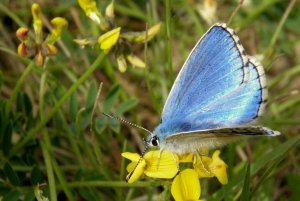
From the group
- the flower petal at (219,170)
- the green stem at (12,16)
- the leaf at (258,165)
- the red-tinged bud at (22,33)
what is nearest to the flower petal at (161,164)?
the flower petal at (219,170)

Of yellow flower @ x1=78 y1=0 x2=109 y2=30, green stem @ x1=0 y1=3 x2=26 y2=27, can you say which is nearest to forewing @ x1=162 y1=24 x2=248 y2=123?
yellow flower @ x1=78 y1=0 x2=109 y2=30

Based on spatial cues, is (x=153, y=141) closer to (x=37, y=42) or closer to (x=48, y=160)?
(x=48, y=160)

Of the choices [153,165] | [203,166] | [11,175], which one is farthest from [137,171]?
[11,175]

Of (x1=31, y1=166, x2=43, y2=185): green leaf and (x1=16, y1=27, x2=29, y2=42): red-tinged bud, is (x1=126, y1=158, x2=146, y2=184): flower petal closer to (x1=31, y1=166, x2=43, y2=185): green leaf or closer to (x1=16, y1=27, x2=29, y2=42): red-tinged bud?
(x1=31, y1=166, x2=43, y2=185): green leaf

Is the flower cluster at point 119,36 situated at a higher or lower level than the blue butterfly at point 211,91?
higher

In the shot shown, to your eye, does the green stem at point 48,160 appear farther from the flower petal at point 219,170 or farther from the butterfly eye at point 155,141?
the flower petal at point 219,170

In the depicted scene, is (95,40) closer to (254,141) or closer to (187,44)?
(254,141)
